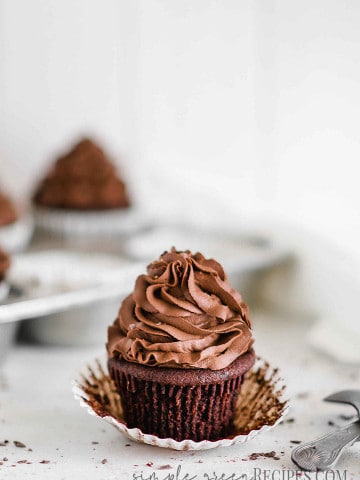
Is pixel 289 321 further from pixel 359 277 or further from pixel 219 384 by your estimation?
pixel 219 384

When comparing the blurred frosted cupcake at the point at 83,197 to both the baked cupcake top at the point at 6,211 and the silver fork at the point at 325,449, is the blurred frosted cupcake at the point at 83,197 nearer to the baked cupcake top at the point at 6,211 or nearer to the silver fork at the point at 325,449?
the baked cupcake top at the point at 6,211

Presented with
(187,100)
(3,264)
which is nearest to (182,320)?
(3,264)

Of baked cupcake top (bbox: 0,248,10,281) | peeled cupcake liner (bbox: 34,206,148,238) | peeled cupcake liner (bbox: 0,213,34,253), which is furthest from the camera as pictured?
peeled cupcake liner (bbox: 34,206,148,238)

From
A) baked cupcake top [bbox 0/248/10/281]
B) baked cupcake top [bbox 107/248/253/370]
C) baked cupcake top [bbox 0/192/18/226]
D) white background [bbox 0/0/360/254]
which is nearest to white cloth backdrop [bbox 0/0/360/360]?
white background [bbox 0/0/360/254]

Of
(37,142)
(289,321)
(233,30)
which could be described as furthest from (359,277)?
(37,142)

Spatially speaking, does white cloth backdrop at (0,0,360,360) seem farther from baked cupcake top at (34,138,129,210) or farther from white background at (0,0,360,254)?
baked cupcake top at (34,138,129,210)

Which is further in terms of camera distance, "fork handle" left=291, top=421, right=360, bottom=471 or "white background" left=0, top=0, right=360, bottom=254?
"white background" left=0, top=0, right=360, bottom=254

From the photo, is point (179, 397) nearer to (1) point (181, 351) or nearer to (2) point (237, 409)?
(1) point (181, 351)
